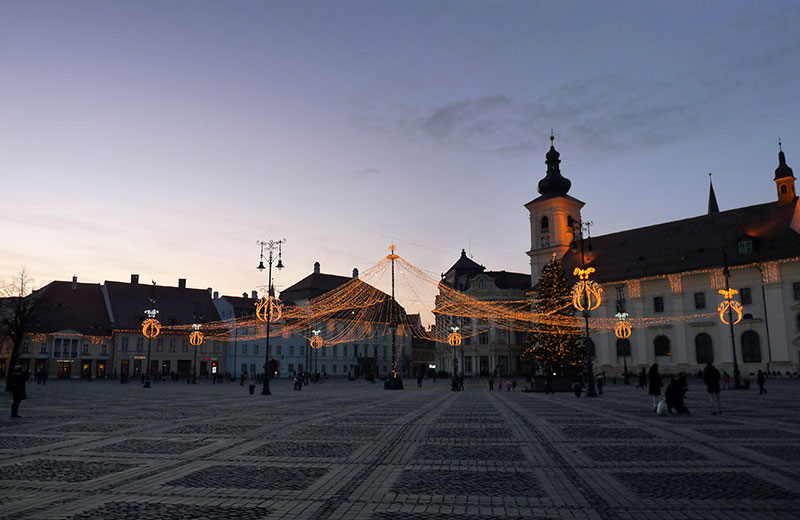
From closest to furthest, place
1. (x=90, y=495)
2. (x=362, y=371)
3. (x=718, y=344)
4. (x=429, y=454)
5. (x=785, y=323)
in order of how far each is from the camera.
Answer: (x=90, y=495), (x=429, y=454), (x=785, y=323), (x=718, y=344), (x=362, y=371)

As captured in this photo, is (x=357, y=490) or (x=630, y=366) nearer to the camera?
(x=357, y=490)

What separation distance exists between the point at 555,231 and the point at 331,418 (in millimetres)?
73556

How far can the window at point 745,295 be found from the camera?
200ft

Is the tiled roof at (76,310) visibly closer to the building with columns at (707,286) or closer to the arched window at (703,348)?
the building with columns at (707,286)

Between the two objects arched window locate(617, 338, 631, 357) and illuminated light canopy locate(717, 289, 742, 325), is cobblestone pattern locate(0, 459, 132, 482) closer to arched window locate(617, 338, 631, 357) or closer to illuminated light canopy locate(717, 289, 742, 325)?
illuminated light canopy locate(717, 289, 742, 325)

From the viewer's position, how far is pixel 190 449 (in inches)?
492

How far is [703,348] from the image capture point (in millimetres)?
64750

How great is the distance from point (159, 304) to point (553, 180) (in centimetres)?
5948

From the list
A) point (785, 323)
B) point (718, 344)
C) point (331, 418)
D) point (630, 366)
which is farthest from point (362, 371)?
point (331, 418)

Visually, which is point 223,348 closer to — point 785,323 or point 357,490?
point 785,323

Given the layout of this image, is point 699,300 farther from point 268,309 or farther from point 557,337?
point 268,309

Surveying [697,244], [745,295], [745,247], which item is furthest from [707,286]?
[697,244]

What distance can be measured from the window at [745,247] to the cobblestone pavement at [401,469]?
169 ft

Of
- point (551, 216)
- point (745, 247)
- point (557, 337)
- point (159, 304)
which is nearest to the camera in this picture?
point (557, 337)
